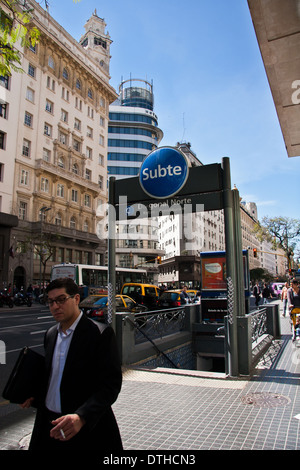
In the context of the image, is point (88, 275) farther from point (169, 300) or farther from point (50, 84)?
point (50, 84)

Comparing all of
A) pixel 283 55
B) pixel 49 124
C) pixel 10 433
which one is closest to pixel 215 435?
pixel 10 433

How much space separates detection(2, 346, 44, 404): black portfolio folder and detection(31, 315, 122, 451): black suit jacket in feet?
0.29

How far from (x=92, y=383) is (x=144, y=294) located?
20.6 metres

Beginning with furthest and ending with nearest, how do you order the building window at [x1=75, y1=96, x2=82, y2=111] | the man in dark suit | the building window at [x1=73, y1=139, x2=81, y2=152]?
the building window at [x1=75, y1=96, x2=82, y2=111] < the building window at [x1=73, y1=139, x2=81, y2=152] < the man in dark suit

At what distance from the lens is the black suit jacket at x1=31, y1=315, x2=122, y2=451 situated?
2221mm

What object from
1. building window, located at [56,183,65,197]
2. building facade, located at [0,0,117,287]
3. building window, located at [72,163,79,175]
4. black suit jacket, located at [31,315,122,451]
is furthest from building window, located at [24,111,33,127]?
black suit jacket, located at [31,315,122,451]

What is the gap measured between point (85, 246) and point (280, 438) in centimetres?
4661

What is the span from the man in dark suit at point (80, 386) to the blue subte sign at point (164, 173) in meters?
5.63

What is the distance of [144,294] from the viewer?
22.7 m

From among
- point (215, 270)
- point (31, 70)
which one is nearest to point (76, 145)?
point (31, 70)

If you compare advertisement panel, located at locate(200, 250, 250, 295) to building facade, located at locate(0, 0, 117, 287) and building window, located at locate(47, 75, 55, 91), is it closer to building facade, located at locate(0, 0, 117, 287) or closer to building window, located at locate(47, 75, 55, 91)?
building facade, located at locate(0, 0, 117, 287)

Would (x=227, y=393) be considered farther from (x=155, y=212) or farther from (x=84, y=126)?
(x=84, y=126)

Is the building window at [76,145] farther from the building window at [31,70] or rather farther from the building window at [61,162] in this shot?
the building window at [31,70]

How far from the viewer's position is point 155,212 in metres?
8.17
